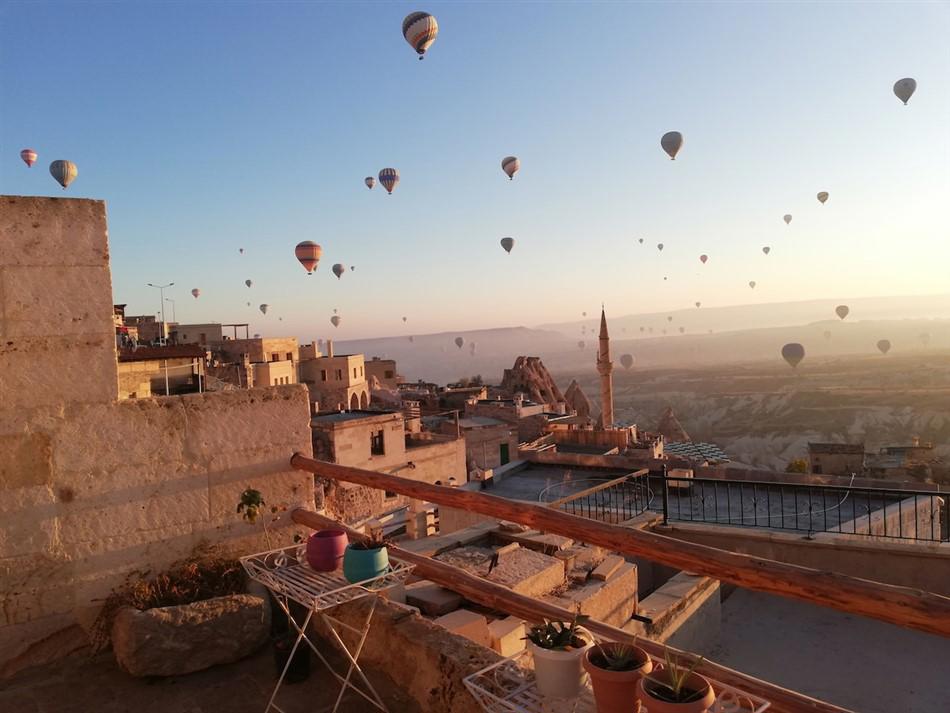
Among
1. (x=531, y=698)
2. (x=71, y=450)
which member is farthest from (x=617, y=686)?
(x=71, y=450)

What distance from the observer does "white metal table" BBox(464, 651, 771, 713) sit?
2230 millimetres

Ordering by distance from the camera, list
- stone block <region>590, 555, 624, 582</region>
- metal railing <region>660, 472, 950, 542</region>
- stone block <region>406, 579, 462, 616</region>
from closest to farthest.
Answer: stone block <region>406, 579, 462, 616</region> → stone block <region>590, 555, 624, 582</region> → metal railing <region>660, 472, 950, 542</region>

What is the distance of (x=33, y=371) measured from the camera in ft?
13.1

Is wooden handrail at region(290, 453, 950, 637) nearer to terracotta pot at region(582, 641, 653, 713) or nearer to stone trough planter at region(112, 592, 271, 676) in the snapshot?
terracotta pot at region(582, 641, 653, 713)

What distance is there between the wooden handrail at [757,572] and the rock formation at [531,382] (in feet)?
172

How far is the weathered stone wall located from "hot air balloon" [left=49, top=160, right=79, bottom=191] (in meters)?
39.8

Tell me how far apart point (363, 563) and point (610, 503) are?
391 inches

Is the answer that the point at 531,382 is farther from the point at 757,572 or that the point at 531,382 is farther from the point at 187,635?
the point at 757,572

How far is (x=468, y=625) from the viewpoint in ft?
14.3

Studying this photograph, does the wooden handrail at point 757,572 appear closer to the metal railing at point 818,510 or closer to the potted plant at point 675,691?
the potted plant at point 675,691

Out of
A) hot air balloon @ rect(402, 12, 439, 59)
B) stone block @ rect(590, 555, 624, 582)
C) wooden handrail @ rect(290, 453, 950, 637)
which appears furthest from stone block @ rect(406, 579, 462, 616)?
hot air balloon @ rect(402, 12, 439, 59)

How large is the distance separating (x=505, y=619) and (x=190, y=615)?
7.62 ft

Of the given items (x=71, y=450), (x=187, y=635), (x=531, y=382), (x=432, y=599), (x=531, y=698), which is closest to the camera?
(x=531, y=698)

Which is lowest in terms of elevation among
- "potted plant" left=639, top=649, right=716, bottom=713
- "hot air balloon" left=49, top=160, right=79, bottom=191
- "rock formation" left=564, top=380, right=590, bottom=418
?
"rock formation" left=564, top=380, right=590, bottom=418
